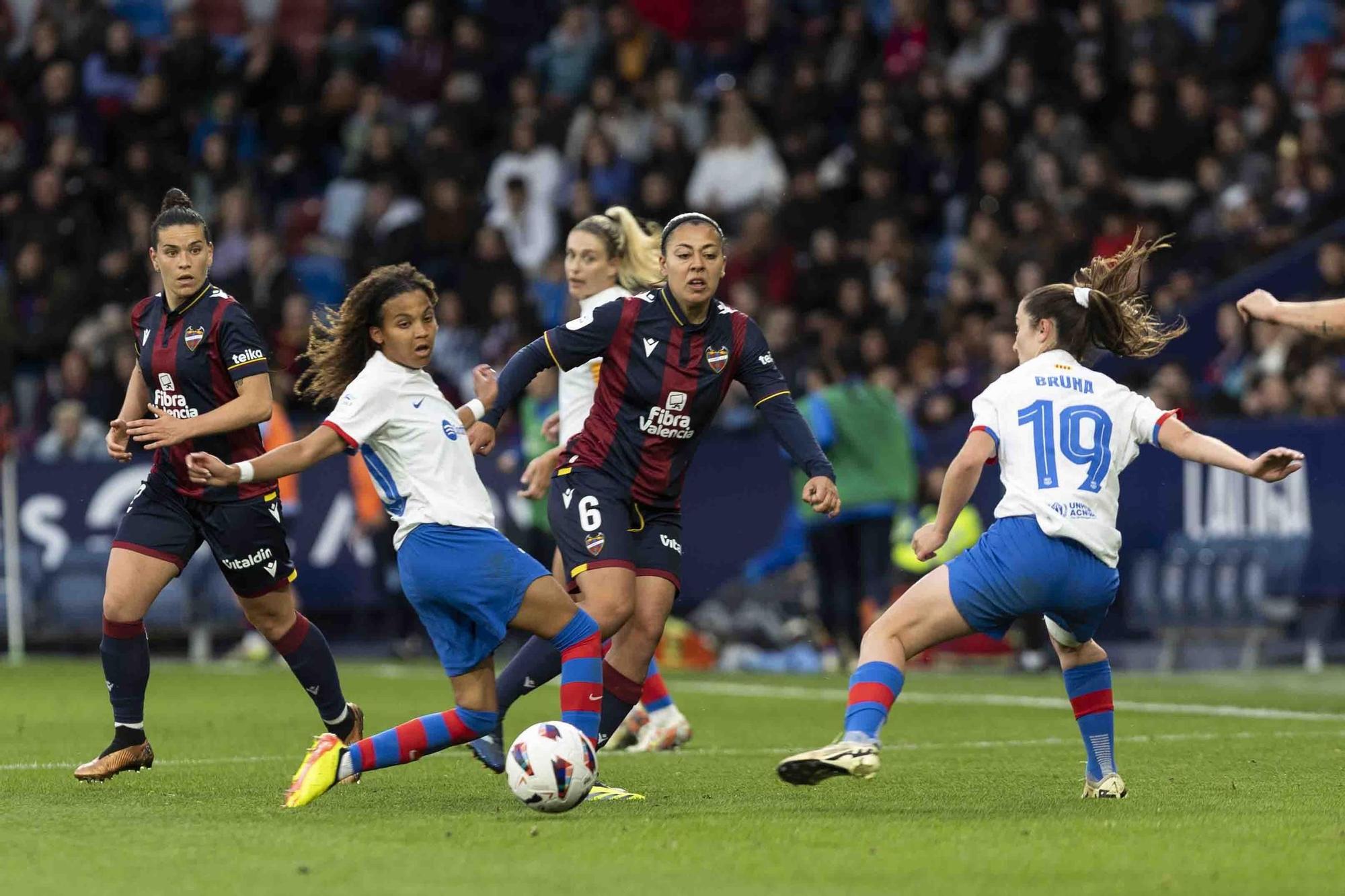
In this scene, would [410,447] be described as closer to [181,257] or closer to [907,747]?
[181,257]

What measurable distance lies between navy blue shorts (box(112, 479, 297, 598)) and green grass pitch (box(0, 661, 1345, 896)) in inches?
31.9

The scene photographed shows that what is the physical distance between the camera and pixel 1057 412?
730 cm

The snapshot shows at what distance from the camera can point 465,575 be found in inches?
285

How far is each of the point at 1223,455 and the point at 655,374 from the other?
2.28 metres

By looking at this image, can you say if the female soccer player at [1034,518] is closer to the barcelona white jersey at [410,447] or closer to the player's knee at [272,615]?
the barcelona white jersey at [410,447]

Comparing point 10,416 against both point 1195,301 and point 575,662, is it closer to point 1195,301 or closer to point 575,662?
point 1195,301

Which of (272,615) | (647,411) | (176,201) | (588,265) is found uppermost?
(176,201)

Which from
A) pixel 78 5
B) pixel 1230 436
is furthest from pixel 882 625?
pixel 78 5

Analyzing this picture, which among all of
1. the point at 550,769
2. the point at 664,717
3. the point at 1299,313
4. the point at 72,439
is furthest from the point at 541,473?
the point at 72,439

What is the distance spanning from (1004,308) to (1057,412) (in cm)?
1114

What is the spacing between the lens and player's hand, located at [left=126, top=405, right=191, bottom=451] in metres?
7.85

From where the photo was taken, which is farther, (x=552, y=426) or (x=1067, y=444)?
(x=552, y=426)

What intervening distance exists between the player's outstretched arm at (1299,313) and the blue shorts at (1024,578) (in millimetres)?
1146

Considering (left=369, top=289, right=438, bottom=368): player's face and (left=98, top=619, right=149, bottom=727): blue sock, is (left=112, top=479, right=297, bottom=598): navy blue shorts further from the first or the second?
(left=369, top=289, right=438, bottom=368): player's face
